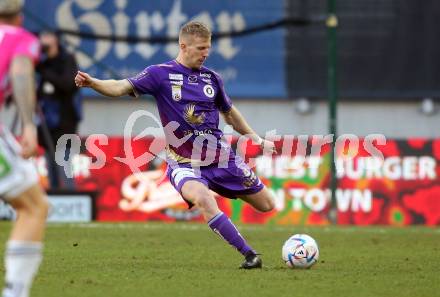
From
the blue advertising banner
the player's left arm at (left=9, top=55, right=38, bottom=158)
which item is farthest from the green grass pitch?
the blue advertising banner

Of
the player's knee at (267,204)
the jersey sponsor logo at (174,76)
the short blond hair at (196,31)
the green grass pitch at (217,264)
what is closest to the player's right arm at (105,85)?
the jersey sponsor logo at (174,76)

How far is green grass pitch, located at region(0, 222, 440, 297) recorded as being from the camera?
8422 mm

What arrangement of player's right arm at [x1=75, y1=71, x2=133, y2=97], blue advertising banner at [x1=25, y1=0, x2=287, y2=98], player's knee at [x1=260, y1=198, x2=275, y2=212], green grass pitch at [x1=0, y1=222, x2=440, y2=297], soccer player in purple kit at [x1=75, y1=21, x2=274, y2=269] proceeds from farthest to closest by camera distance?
1. blue advertising banner at [x1=25, y1=0, x2=287, y2=98]
2. player's knee at [x1=260, y1=198, x2=275, y2=212]
3. soccer player in purple kit at [x1=75, y1=21, x2=274, y2=269]
4. player's right arm at [x1=75, y1=71, x2=133, y2=97]
5. green grass pitch at [x1=0, y1=222, x2=440, y2=297]

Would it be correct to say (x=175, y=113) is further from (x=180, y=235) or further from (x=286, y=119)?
(x=286, y=119)

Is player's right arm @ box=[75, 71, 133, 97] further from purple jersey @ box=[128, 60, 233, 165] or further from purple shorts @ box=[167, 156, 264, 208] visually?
purple shorts @ box=[167, 156, 264, 208]

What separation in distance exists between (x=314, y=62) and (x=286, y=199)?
3.75 m

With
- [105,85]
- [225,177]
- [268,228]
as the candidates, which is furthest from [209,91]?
[268,228]

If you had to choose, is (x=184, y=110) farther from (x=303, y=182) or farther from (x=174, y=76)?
(x=303, y=182)

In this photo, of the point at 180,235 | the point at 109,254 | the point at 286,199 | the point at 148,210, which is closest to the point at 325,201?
the point at 286,199

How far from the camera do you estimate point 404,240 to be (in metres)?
13.6

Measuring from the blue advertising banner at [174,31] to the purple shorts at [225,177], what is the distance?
9.66 m

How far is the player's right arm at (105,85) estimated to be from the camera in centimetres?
947

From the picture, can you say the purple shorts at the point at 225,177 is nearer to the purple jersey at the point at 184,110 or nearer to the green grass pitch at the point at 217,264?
the purple jersey at the point at 184,110

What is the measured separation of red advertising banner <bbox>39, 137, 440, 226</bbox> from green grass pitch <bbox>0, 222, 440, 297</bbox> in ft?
6.09
